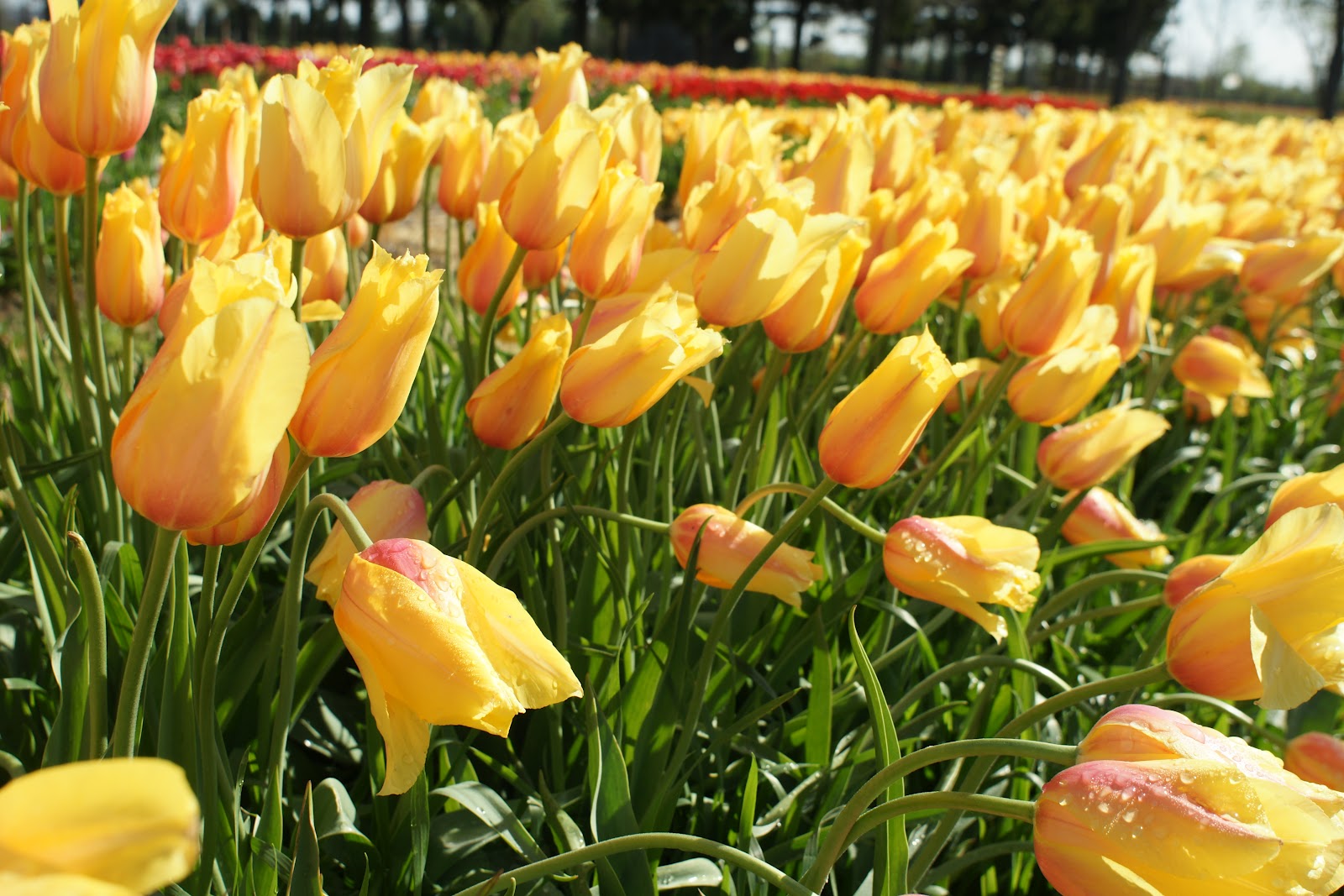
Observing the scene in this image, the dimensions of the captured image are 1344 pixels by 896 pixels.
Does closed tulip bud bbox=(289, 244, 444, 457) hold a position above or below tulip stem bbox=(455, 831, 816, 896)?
above

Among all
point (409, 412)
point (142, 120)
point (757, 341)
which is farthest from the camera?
point (757, 341)

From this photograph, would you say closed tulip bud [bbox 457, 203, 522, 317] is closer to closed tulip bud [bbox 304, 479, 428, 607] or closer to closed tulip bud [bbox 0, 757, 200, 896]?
closed tulip bud [bbox 304, 479, 428, 607]

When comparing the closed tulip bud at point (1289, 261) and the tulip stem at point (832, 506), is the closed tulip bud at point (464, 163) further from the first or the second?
the closed tulip bud at point (1289, 261)

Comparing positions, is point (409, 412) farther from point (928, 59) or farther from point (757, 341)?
point (928, 59)

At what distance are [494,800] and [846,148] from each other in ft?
3.64

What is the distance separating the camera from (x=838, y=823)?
0.74m

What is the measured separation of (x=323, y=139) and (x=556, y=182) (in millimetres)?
273

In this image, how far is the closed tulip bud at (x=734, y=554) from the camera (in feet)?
3.53

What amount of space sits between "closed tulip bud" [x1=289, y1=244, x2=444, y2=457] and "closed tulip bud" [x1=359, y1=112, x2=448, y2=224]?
34.4 inches

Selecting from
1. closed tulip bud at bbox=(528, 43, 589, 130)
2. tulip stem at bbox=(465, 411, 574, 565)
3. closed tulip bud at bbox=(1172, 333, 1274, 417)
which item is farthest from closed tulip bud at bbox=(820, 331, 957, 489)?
closed tulip bud at bbox=(1172, 333, 1274, 417)

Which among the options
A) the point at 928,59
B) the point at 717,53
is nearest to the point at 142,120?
the point at 717,53

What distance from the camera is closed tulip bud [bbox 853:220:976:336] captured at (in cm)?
140

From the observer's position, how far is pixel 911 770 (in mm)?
732

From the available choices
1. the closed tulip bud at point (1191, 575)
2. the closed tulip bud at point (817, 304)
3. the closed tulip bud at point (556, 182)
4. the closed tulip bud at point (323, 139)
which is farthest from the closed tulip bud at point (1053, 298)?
the closed tulip bud at point (323, 139)
